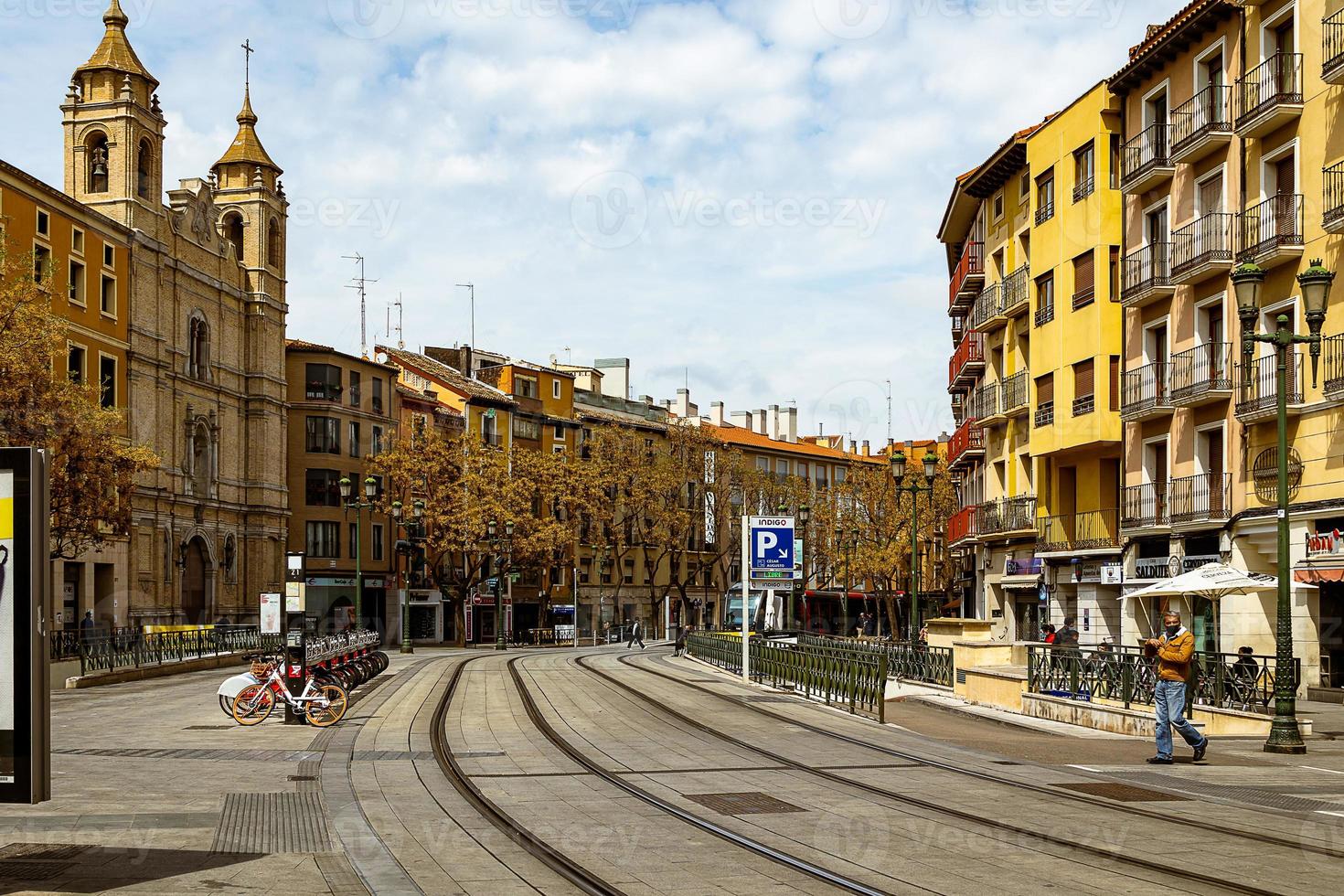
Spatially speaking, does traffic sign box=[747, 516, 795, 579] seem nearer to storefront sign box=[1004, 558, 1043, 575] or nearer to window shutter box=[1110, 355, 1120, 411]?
window shutter box=[1110, 355, 1120, 411]

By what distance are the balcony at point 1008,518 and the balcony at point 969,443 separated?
316cm

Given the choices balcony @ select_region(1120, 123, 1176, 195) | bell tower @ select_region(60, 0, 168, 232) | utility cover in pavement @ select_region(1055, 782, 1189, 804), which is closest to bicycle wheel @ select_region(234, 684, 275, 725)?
utility cover in pavement @ select_region(1055, 782, 1189, 804)

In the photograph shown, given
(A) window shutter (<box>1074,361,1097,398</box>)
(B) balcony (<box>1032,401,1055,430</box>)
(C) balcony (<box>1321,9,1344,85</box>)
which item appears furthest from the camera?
(B) balcony (<box>1032,401,1055,430</box>)

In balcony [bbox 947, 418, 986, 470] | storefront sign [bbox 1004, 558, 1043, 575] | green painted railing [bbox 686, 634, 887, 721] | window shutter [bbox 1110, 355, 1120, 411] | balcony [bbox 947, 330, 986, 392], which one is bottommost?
green painted railing [bbox 686, 634, 887, 721]

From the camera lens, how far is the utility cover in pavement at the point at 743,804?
42.5 feet

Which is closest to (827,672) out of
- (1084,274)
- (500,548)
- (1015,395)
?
(1084,274)

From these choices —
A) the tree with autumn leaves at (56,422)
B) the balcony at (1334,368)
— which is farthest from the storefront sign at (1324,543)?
the tree with autumn leaves at (56,422)

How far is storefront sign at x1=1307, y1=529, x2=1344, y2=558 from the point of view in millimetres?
28684

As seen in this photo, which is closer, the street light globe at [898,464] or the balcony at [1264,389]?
the balcony at [1264,389]

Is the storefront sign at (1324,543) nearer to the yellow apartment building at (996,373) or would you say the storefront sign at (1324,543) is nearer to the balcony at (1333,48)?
the balcony at (1333,48)

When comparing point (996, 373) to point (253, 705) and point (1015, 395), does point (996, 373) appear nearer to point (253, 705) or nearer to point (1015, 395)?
point (1015, 395)

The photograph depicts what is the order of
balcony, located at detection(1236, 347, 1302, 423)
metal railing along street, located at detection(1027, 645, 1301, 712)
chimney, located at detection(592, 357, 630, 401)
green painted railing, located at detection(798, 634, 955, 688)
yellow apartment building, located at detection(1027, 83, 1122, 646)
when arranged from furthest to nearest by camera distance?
1. chimney, located at detection(592, 357, 630, 401)
2. yellow apartment building, located at detection(1027, 83, 1122, 646)
3. green painted railing, located at detection(798, 634, 955, 688)
4. balcony, located at detection(1236, 347, 1302, 423)
5. metal railing along street, located at detection(1027, 645, 1301, 712)

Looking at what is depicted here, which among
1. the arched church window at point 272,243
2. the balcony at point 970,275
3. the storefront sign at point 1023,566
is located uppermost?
the arched church window at point 272,243

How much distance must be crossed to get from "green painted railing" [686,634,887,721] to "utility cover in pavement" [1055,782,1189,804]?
25.2 feet
